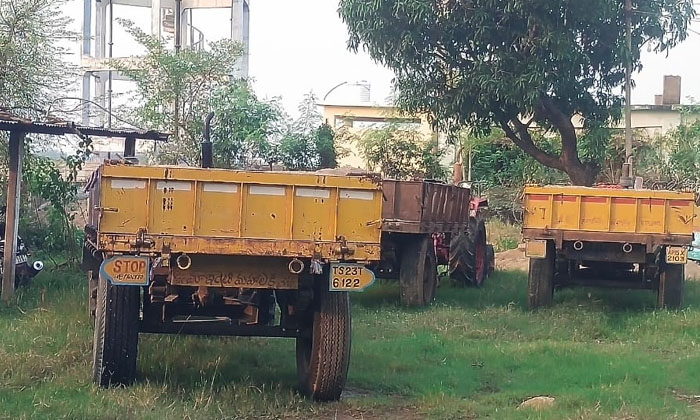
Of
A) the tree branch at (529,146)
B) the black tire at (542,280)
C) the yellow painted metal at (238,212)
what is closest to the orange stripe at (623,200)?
the black tire at (542,280)

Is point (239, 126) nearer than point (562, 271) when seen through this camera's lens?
No

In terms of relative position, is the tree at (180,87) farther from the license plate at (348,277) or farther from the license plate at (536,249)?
the license plate at (348,277)

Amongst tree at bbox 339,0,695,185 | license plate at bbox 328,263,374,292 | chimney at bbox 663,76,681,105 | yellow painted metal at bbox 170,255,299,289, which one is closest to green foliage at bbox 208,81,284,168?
tree at bbox 339,0,695,185

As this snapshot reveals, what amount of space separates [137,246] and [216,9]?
2803 centimetres

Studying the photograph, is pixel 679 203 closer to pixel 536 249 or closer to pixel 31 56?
pixel 536 249

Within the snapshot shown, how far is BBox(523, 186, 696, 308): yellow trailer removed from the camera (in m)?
11.8

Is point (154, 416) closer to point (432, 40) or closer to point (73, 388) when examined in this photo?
point (73, 388)

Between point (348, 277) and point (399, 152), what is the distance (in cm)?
2421

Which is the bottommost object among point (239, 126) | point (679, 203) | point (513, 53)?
point (679, 203)

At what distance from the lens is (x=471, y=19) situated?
842 inches

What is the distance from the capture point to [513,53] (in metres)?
21.5

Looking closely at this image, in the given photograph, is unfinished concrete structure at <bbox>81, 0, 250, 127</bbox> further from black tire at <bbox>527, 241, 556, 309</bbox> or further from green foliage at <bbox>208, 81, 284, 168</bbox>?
black tire at <bbox>527, 241, 556, 309</bbox>

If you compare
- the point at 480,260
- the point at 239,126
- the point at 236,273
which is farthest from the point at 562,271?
the point at 239,126

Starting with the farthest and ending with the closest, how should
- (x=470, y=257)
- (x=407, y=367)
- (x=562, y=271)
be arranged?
(x=470, y=257) → (x=562, y=271) → (x=407, y=367)
